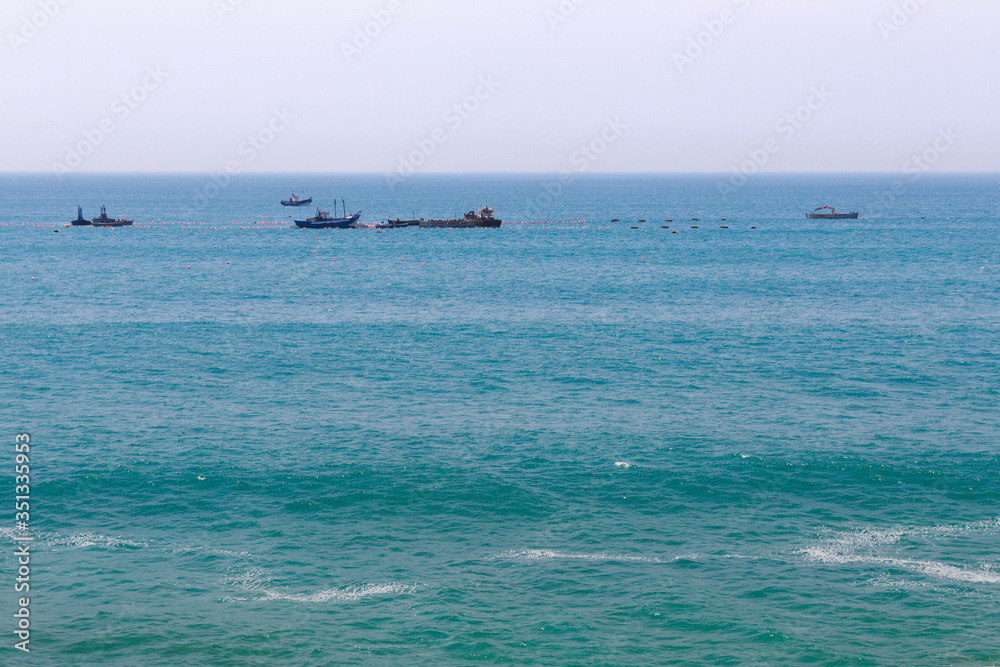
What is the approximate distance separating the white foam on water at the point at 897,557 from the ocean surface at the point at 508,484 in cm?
16

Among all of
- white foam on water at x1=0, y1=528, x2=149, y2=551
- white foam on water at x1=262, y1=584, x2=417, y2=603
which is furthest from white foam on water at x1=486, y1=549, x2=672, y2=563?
white foam on water at x1=0, y1=528, x2=149, y2=551

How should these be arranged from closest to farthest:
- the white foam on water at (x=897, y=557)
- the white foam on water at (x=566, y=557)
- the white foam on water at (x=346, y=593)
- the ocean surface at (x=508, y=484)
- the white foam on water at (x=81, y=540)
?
the ocean surface at (x=508, y=484) → the white foam on water at (x=346, y=593) → the white foam on water at (x=897, y=557) → the white foam on water at (x=566, y=557) → the white foam on water at (x=81, y=540)

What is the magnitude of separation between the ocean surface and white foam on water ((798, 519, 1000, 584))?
155 millimetres

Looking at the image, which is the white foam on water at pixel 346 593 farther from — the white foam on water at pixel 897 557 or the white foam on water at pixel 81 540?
the white foam on water at pixel 897 557

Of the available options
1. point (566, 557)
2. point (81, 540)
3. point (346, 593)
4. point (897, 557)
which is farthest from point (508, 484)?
point (81, 540)

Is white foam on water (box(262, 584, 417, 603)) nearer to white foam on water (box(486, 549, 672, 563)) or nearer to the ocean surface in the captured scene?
the ocean surface

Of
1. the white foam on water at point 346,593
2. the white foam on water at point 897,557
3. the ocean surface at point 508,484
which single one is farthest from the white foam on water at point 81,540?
the white foam on water at point 897,557

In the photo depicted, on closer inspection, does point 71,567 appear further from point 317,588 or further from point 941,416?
point 941,416

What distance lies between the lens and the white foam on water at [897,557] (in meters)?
39.0

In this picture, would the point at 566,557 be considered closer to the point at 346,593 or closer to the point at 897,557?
the point at 346,593

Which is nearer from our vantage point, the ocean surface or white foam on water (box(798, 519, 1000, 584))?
the ocean surface

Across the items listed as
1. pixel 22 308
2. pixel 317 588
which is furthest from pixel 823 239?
pixel 317 588

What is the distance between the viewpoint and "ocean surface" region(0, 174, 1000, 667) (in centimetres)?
3525

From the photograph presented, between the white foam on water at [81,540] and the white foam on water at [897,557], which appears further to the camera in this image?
the white foam on water at [81,540]
